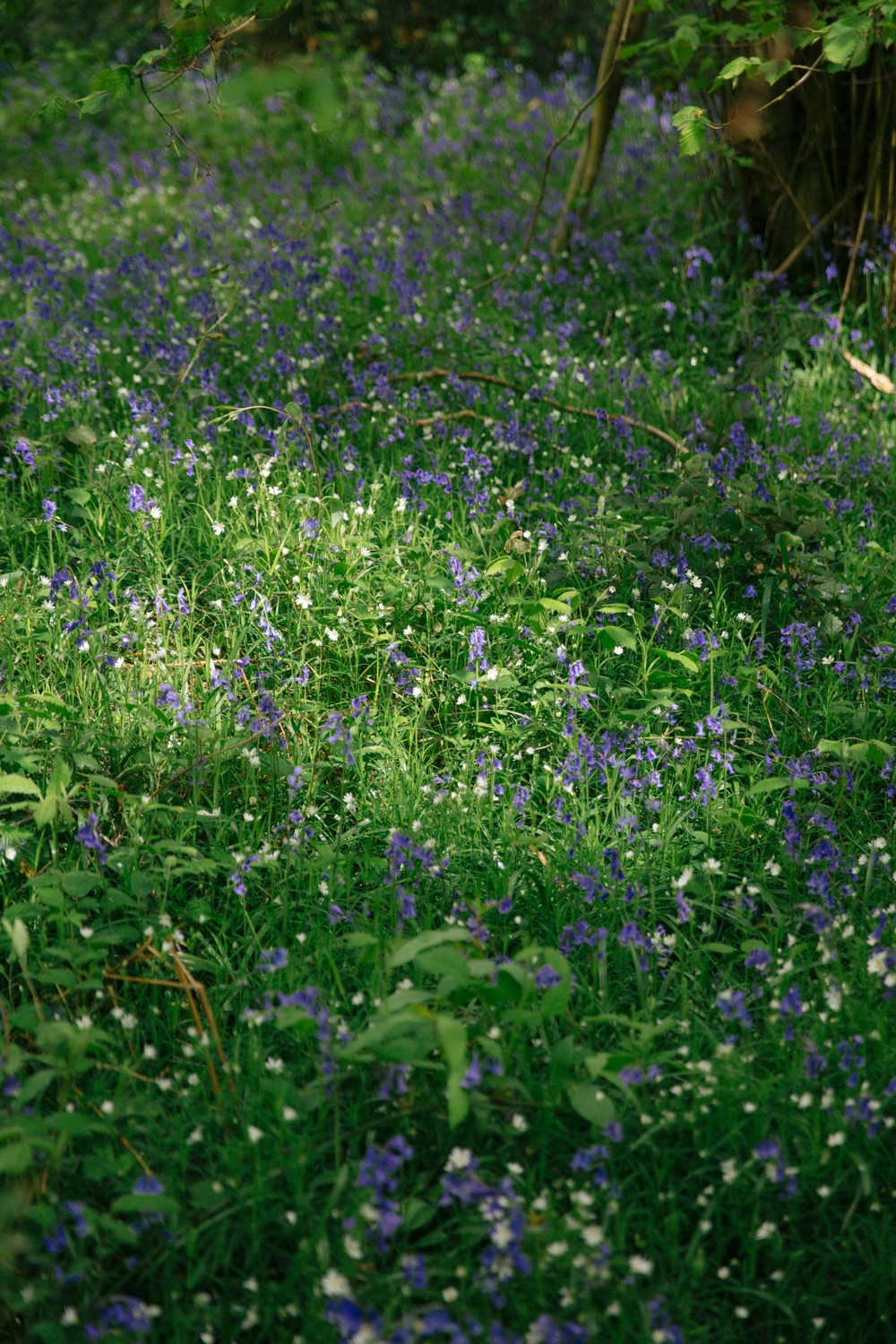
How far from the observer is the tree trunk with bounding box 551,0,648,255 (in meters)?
5.55

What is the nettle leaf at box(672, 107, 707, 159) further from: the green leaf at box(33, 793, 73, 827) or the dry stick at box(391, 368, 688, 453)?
the green leaf at box(33, 793, 73, 827)

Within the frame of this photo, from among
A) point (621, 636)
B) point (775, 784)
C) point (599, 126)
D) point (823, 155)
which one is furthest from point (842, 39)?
point (599, 126)

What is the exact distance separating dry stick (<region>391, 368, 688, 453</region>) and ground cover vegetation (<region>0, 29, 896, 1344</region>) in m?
0.04

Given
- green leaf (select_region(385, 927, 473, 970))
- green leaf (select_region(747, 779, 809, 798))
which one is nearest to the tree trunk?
green leaf (select_region(747, 779, 809, 798))

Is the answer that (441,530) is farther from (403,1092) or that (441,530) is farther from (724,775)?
(403,1092)

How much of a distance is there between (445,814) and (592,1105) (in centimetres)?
98

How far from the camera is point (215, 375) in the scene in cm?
468

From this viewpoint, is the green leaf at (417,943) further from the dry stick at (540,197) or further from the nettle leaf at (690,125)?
the dry stick at (540,197)

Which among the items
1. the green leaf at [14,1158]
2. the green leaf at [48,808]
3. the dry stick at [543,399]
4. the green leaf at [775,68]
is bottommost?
the green leaf at [14,1158]

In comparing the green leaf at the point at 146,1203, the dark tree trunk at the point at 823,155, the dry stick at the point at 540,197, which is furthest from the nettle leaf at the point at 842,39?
the green leaf at the point at 146,1203

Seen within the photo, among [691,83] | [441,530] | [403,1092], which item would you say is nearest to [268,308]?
[441,530]

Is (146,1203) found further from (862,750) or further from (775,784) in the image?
(862,750)

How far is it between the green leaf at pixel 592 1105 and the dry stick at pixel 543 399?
2921mm

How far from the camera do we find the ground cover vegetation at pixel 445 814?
187 cm
